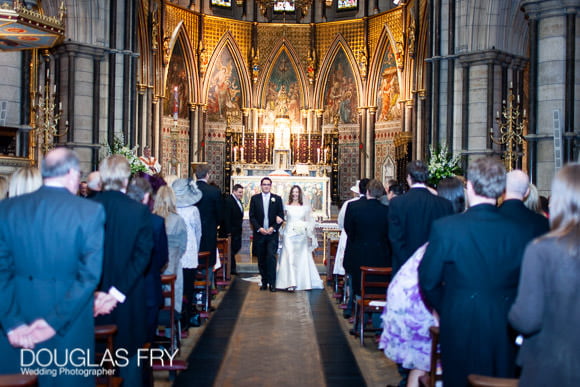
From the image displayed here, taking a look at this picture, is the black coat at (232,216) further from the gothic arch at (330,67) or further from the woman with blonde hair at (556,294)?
the gothic arch at (330,67)

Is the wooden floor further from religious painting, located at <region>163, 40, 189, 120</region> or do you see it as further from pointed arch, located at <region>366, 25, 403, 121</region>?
pointed arch, located at <region>366, 25, 403, 121</region>

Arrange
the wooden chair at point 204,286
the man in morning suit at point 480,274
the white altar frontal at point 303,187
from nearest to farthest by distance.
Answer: the man in morning suit at point 480,274 → the wooden chair at point 204,286 → the white altar frontal at point 303,187

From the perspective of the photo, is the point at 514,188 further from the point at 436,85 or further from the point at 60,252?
the point at 436,85

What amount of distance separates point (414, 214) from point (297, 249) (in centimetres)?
603

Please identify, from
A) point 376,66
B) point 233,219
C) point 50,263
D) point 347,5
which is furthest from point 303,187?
point 347,5

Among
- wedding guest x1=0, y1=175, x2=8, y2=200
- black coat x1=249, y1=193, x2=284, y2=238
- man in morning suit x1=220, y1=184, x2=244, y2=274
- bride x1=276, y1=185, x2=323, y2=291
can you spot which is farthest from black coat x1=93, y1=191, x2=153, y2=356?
man in morning suit x1=220, y1=184, x2=244, y2=274

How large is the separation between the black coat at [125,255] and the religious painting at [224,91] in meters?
25.4

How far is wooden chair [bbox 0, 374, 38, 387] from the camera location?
3.24m

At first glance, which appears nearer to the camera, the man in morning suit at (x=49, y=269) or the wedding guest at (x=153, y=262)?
the man in morning suit at (x=49, y=269)

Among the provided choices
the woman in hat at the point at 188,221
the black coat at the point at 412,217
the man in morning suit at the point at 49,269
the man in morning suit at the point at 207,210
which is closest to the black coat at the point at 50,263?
the man in morning suit at the point at 49,269

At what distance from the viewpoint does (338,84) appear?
1211 inches

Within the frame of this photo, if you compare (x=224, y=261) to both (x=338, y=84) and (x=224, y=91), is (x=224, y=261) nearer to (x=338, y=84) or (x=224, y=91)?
(x=224, y=91)

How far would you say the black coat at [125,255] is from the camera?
5.03 m

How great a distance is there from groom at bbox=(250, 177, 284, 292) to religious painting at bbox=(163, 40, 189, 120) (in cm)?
1620
